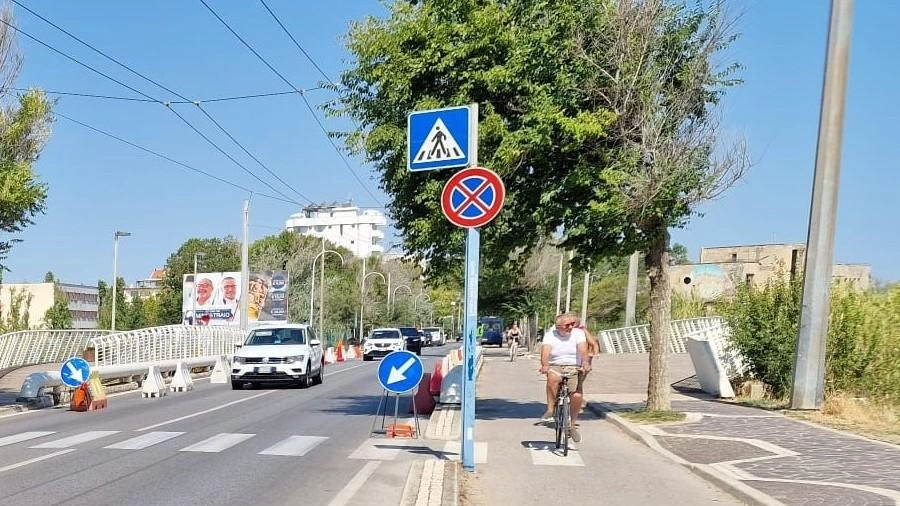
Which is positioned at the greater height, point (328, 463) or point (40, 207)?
point (40, 207)

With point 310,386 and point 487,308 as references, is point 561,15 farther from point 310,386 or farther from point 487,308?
point 487,308

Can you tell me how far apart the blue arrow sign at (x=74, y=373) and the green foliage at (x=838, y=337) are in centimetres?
1324

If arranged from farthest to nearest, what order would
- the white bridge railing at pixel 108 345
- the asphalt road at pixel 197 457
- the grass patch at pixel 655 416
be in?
the white bridge railing at pixel 108 345, the grass patch at pixel 655 416, the asphalt road at pixel 197 457

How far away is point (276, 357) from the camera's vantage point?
947 inches

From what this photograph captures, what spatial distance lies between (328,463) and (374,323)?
77159mm

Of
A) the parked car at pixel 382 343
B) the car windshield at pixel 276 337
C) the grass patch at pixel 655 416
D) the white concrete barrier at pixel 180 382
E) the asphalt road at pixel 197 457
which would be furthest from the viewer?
the parked car at pixel 382 343

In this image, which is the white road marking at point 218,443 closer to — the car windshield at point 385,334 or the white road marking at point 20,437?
the white road marking at point 20,437

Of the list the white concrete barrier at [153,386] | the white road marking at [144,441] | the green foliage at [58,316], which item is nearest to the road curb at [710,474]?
the white road marking at [144,441]

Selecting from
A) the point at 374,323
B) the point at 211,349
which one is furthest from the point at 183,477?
the point at 374,323

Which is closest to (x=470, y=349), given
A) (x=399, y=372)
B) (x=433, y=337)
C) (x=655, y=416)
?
(x=399, y=372)

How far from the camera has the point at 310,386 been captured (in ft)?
84.5

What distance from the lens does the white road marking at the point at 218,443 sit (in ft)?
37.8

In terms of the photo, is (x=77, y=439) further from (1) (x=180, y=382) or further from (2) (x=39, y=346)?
(2) (x=39, y=346)

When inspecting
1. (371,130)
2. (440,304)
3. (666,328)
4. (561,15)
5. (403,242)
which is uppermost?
(561,15)
